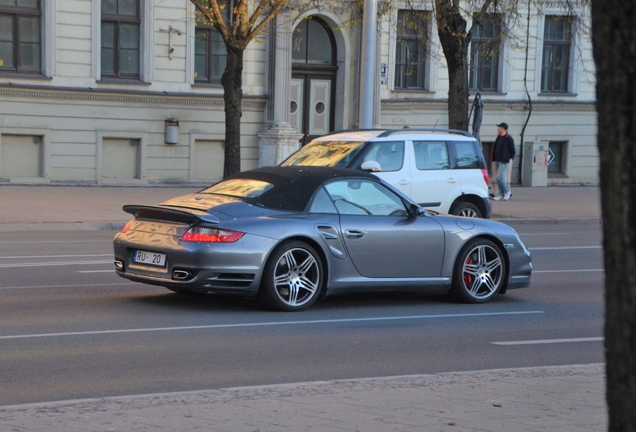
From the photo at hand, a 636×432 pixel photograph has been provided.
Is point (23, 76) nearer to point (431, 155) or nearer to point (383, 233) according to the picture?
point (431, 155)

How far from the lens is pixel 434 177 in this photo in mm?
17078

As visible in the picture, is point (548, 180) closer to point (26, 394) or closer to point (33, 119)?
point (33, 119)

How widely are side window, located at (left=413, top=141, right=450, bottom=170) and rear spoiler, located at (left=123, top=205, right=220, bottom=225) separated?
8058mm

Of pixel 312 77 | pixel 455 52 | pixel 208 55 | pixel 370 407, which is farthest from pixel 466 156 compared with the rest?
pixel 312 77

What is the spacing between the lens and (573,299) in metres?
11.1

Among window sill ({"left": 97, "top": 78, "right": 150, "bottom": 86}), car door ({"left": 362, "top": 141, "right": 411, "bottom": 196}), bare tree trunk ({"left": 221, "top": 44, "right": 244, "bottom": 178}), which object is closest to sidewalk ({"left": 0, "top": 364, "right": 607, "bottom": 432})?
car door ({"left": 362, "top": 141, "right": 411, "bottom": 196})

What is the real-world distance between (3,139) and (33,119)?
88 cm

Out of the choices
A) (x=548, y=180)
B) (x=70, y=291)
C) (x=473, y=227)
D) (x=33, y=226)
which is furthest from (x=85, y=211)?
(x=548, y=180)

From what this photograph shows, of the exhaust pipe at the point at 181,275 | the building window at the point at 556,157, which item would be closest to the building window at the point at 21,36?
the building window at the point at 556,157

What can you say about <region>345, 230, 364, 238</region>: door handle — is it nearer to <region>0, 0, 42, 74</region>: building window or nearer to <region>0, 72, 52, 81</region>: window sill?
<region>0, 72, 52, 81</region>: window sill

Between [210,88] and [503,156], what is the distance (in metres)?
8.11

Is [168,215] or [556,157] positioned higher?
[168,215]

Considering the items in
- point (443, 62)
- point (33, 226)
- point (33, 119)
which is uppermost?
point (443, 62)

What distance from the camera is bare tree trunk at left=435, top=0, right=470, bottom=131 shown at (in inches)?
845
